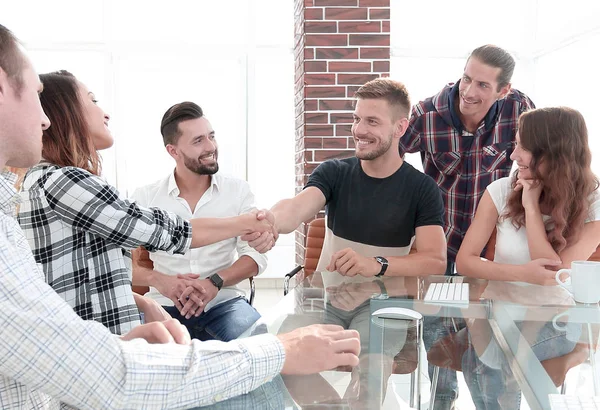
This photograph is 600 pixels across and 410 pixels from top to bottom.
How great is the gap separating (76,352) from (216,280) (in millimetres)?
1814

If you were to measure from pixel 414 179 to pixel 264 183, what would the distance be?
333cm

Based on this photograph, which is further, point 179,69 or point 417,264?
point 179,69

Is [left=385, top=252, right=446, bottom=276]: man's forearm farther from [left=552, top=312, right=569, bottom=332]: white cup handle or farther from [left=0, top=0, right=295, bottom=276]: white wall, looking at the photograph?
[left=0, top=0, right=295, bottom=276]: white wall

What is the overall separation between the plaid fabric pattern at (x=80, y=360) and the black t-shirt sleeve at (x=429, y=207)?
176 cm

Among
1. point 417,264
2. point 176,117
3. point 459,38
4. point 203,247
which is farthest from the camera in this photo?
point 459,38

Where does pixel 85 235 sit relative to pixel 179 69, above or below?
below

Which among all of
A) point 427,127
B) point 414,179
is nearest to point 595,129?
point 427,127

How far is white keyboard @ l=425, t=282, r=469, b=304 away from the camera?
6.10ft

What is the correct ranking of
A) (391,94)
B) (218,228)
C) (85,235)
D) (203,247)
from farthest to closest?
(203,247)
(391,94)
(218,228)
(85,235)

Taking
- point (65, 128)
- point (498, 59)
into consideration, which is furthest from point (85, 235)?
point (498, 59)

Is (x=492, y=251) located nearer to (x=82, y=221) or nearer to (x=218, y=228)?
(x=218, y=228)

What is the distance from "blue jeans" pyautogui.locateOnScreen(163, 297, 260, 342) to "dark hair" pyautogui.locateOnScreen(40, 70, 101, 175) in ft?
3.36

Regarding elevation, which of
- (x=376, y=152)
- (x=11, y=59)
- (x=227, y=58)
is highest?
(x=227, y=58)

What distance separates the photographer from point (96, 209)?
170cm
